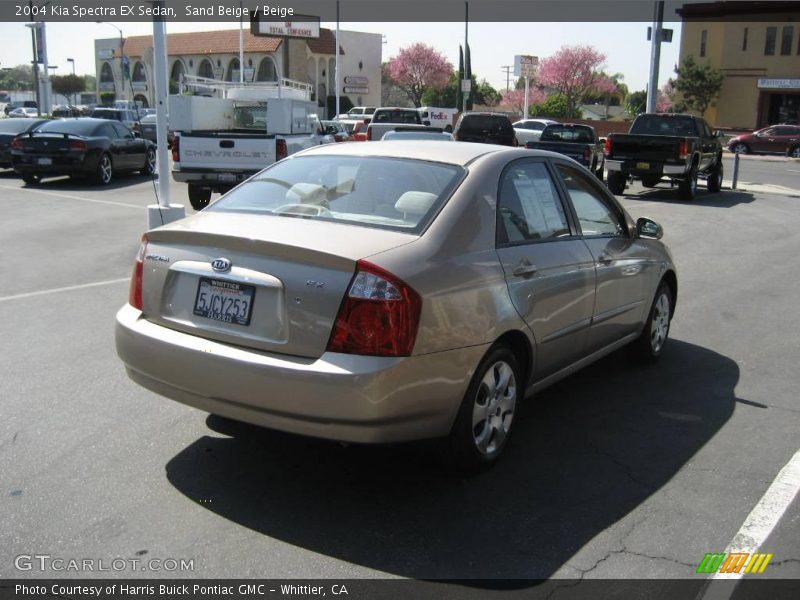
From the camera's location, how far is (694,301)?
344 inches

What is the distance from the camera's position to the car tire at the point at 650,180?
19469 millimetres

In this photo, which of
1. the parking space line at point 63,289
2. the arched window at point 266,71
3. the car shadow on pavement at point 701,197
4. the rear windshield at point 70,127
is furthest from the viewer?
the arched window at point 266,71

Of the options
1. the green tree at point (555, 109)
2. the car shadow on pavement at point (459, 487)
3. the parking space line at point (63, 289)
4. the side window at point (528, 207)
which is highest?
the green tree at point (555, 109)

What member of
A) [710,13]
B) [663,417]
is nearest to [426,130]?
[663,417]

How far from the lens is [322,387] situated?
364 centimetres

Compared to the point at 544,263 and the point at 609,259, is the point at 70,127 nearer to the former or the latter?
the point at 609,259

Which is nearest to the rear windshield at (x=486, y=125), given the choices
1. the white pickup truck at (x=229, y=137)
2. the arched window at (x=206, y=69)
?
the white pickup truck at (x=229, y=137)

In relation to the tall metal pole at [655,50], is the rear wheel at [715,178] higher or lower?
lower

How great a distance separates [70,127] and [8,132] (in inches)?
151

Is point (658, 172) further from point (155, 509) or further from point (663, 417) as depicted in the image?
point (155, 509)

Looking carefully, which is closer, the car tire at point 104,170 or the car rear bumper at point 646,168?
the car rear bumper at point 646,168

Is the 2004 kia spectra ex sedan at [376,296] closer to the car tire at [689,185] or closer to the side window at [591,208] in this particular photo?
the side window at [591,208]

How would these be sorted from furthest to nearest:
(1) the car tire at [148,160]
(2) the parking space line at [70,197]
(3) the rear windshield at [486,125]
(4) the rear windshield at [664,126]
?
(3) the rear windshield at [486,125]
(1) the car tire at [148,160]
(4) the rear windshield at [664,126]
(2) the parking space line at [70,197]

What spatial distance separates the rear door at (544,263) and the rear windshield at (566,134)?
63.0ft
